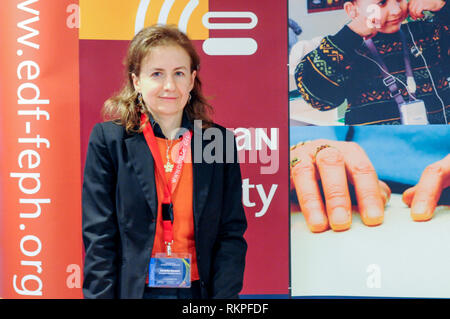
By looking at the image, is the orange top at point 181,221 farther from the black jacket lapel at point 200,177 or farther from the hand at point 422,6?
the hand at point 422,6

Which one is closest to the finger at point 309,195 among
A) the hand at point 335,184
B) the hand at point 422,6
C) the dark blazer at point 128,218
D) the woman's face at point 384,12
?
the hand at point 335,184

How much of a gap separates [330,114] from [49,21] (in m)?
1.76

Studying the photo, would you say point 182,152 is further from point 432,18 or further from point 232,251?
point 432,18

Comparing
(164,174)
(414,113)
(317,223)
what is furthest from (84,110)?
(414,113)

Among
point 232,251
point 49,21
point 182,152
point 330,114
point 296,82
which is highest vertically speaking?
point 49,21

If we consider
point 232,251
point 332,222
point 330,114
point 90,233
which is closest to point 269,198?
point 332,222

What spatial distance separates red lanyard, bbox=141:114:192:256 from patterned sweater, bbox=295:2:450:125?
1.32m

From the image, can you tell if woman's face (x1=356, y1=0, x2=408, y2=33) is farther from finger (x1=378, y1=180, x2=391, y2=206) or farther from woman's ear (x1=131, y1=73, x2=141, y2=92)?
woman's ear (x1=131, y1=73, x2=141, y2=92)

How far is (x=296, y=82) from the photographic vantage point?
285 centimetres

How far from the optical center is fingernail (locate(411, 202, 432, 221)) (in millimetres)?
2850

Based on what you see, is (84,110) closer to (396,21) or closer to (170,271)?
(170,271)

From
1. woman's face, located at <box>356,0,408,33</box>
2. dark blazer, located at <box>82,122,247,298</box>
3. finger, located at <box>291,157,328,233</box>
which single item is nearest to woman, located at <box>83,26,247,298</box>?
dark blazer, located at <box>82,122,247,298</box>

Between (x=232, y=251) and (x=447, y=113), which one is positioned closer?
(x=232, y=251)

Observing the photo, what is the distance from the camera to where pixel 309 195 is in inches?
113
